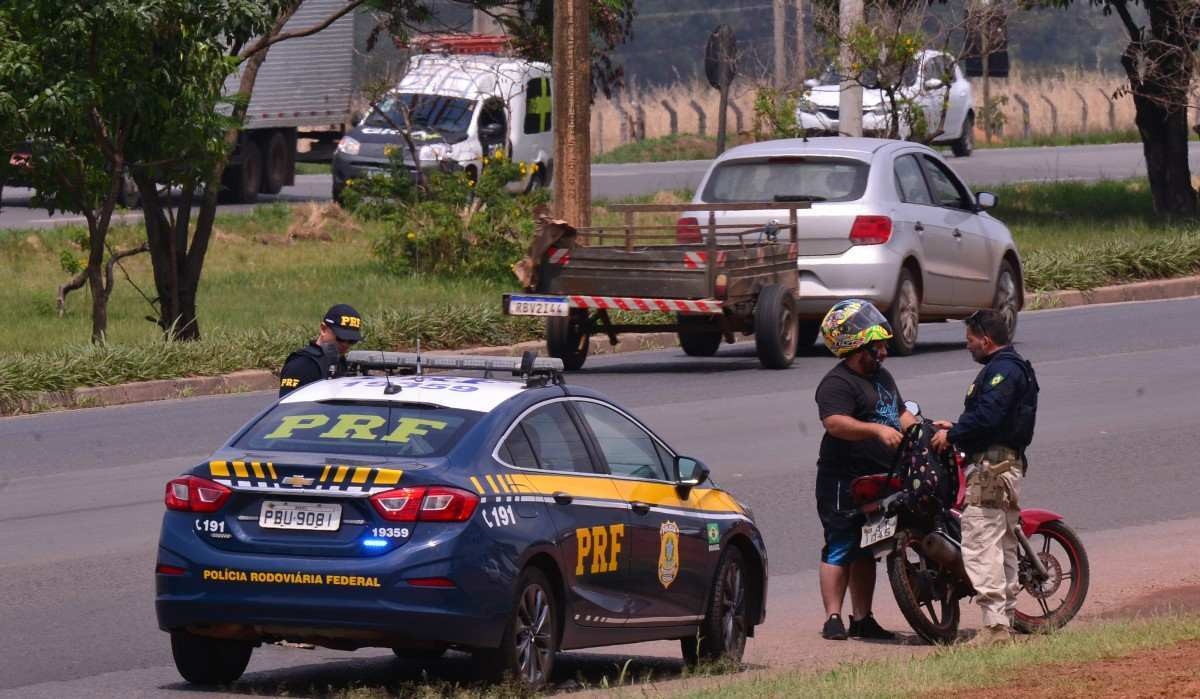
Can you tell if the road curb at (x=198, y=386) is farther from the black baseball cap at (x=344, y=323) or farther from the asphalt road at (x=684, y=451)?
the black baseball cap at (x=344, y=323)

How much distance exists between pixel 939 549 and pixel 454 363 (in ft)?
8.07

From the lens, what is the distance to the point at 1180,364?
1819 cm

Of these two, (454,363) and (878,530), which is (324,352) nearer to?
(454,363)

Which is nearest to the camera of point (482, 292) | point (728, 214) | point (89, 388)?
point (89, 388)

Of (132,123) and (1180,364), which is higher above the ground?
(132,123)

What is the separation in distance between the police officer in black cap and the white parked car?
787 inches

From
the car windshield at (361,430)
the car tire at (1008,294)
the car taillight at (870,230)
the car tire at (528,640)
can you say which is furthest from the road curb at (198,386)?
the car tire at (528,640)

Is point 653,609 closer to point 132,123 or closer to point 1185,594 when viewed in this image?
point 1185,594

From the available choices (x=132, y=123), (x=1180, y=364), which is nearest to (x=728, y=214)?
(x=1180, y=364)

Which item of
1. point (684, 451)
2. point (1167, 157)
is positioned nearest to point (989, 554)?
point (684, 451)

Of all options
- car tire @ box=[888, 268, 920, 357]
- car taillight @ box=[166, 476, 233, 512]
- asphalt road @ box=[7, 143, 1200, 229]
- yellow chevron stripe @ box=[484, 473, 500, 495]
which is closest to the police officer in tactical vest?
yellow chevron stripe @ box=[484, 473, 500, 495]

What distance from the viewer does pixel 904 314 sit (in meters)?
18.5

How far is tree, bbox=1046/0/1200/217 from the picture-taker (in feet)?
96.2

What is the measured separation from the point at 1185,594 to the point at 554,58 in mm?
12379
